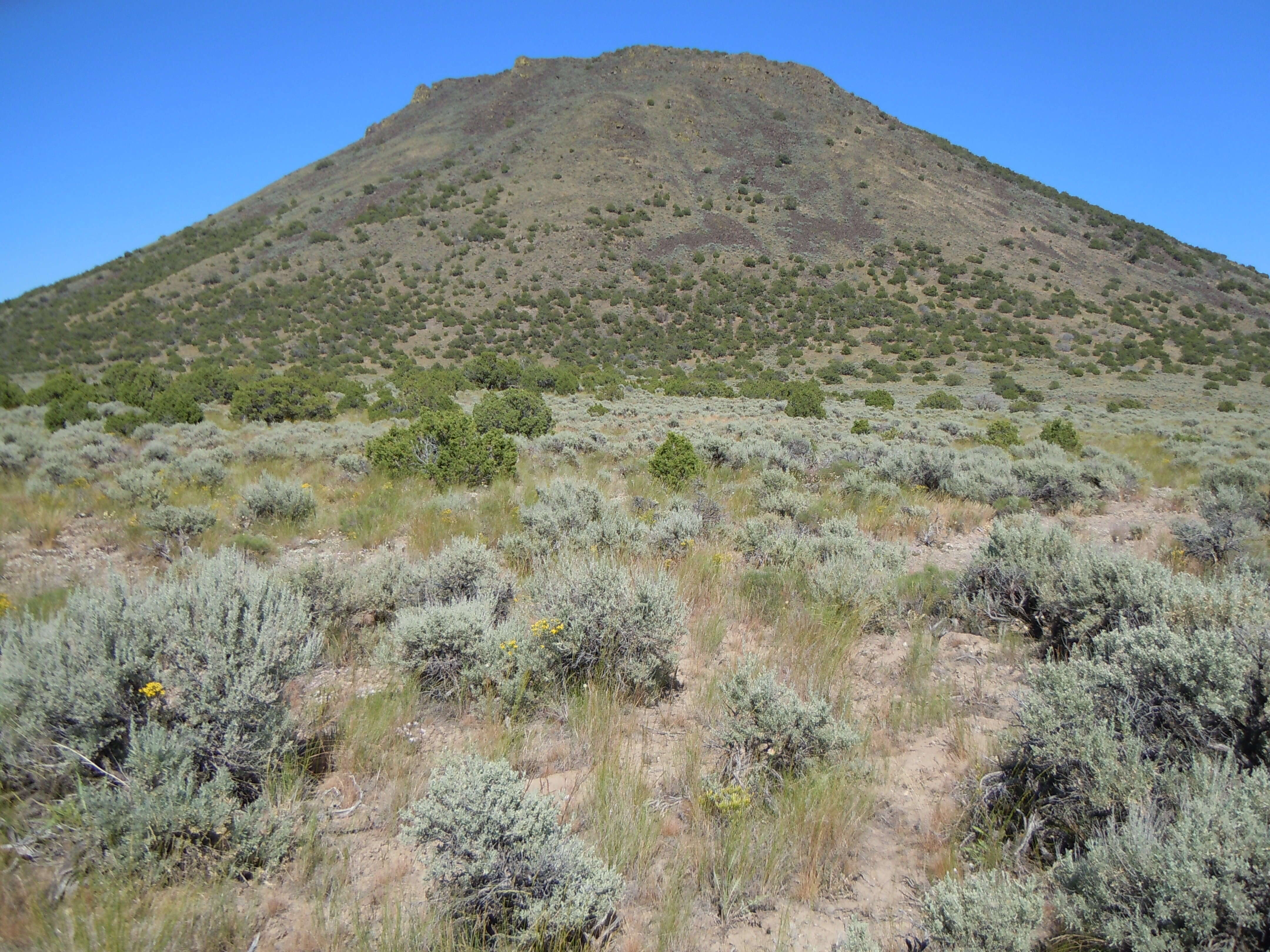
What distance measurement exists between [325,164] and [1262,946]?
292 feet

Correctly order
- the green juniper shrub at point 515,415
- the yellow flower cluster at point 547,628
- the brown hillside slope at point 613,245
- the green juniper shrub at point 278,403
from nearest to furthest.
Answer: the yellow flower cluster at point 547,628 < the green juniper shrub at point 515,415 < the green juniper shrub at point 278,403 < the brown hillside slope at point 613,245

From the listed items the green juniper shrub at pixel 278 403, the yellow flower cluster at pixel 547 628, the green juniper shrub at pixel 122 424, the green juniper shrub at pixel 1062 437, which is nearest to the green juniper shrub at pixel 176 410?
the green juniper shrub at pixel 122 424

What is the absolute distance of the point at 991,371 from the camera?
123 feet

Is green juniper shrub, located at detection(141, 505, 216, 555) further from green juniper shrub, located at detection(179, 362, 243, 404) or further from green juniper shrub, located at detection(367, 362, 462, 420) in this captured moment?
green juniper shrub, located at detection(179, 362, 243, 404)

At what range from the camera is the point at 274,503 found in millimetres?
6504

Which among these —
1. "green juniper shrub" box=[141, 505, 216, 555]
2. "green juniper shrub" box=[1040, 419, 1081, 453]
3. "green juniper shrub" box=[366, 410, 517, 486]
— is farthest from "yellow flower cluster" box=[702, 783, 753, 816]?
"green juniper shrub" box=[1040, 419, 1081, 453]

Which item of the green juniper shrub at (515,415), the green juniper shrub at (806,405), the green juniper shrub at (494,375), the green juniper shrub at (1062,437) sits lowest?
the green juniper shrub at (1062,437)

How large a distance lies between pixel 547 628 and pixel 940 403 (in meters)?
25.3

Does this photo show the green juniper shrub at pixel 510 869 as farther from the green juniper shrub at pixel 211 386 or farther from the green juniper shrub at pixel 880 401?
the green juniper shrub at pixel 880 401

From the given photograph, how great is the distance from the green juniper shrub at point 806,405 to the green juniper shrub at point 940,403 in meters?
5.77

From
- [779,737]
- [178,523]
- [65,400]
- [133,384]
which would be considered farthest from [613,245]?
[779,737]

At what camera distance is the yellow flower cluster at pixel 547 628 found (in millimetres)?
3469

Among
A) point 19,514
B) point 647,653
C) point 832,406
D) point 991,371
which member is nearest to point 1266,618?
point 647,653

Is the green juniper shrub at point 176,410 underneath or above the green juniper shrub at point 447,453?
above
